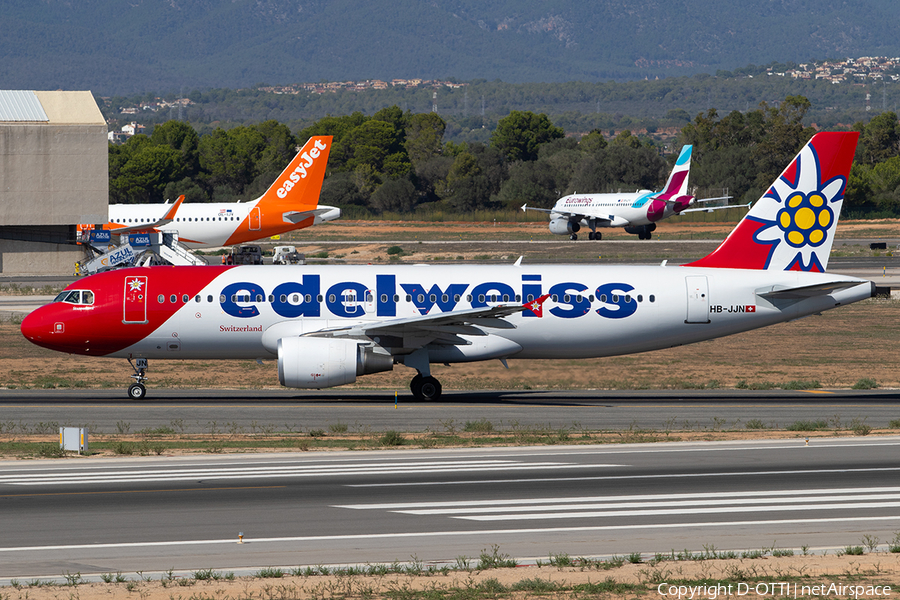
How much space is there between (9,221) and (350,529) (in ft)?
231

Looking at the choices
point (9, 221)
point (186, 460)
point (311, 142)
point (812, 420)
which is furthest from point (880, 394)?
point (9, 221)

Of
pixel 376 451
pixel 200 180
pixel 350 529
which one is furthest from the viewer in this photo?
pixel 200 180

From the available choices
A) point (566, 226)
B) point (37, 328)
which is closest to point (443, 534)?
point (37, 328)

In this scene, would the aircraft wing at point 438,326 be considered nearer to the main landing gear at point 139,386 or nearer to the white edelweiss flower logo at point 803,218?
the main landing gear at point 139,386

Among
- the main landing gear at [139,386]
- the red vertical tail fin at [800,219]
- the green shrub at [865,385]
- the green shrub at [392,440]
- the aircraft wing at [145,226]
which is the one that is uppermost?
the aircraft wing at [145,226]

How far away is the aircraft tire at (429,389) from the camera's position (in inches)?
1302

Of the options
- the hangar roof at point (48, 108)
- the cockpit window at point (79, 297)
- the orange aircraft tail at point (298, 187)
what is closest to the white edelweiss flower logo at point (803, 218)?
the cockpit window at point (79, 297)

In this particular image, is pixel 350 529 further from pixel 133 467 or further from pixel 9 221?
pixel 9 221

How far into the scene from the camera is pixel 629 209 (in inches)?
4306

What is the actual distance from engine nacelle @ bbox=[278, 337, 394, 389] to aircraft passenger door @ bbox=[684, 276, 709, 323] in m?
10.6

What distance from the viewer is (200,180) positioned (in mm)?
174125

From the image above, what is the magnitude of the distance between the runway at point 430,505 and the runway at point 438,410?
4.01 meters

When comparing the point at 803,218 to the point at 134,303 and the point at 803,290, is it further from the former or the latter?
the point at 134,303

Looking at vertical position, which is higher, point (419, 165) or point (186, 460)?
point (419, 165)
